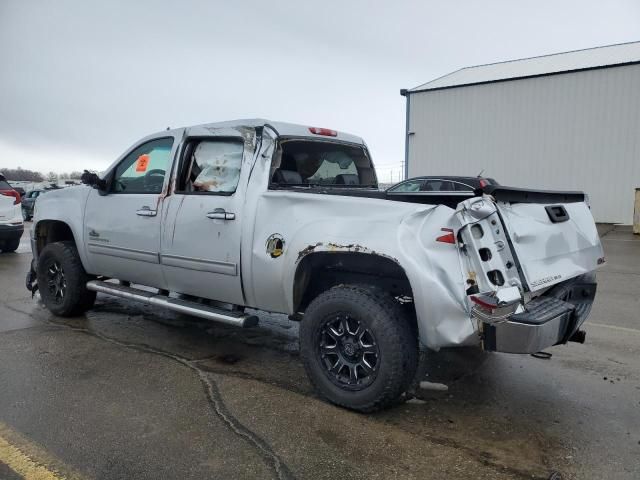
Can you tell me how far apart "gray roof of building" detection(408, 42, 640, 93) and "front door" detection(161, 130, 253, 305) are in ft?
64.9

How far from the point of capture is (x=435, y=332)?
121 inches

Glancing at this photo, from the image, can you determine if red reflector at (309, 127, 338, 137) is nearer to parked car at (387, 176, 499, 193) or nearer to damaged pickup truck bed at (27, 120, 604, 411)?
damaged pickup truck bed at (27, 120, 604, 411)

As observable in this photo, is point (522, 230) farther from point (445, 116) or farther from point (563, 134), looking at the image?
point (445, 116)

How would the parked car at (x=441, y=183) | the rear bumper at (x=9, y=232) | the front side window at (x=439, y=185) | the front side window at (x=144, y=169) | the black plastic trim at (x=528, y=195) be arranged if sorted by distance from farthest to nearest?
1. the front side window at (x=439, y=185)
2. the parked car at (x=441, y=183)
3. the rear bumper at (x=9, y=232)
4. the front side window at (x=144, y=169)
5. the black plastic trim at (x=528, y=195)

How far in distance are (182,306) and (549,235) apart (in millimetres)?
2881

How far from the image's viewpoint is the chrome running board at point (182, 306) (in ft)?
13.1

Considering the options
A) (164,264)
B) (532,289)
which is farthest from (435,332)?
(164,264)

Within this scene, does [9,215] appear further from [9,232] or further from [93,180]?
[93,180]

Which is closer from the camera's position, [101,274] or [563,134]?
[101,274]

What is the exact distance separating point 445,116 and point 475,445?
2200cm

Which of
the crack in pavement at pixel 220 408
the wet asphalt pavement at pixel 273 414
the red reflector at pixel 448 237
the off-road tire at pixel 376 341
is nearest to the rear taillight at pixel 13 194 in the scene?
the wet asphalt pavement at pixel 273 414

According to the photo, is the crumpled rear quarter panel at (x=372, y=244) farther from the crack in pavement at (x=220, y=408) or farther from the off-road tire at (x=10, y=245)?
the off-road tire at (x=10, y=245)

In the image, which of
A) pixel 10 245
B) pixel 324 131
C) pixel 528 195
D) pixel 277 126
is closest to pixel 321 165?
pixel 324 131

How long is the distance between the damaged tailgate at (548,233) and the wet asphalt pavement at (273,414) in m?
0.93
